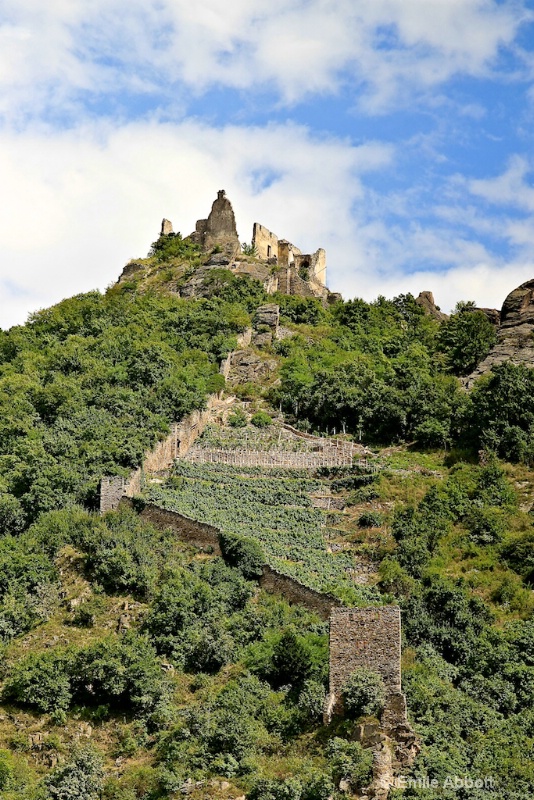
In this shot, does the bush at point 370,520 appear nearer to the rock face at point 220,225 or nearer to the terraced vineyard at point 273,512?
the terraced vineyard at point 273,512

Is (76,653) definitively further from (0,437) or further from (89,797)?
(0,437)

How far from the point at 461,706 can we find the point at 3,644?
12.8 meters

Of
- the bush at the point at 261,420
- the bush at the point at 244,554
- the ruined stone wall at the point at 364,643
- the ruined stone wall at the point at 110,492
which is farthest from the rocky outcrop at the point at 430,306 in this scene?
the ruined stone wall at the point at 364,643

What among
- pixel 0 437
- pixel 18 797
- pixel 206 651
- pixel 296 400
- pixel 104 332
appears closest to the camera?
pixel 18 797

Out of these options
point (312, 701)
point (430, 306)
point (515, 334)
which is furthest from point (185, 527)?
point (430, 306)

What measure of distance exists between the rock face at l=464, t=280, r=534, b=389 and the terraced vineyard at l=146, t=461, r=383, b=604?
12.4 m

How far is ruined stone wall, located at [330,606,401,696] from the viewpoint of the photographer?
3158 cm

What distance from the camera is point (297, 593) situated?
4000cm

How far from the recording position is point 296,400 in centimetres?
5681

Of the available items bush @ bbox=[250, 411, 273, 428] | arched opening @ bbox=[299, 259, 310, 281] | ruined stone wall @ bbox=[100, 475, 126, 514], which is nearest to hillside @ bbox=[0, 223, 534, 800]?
bush @ bbox=[250, 411, 273, 428]

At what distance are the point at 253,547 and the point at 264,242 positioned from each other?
128 ft

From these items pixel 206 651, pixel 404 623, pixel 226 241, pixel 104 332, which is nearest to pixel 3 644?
pixel 206 651

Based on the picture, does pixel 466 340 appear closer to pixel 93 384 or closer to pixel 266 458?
pixel 266 458

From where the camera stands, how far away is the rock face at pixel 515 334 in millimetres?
59219
